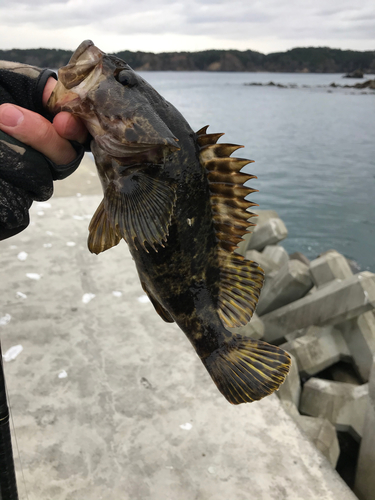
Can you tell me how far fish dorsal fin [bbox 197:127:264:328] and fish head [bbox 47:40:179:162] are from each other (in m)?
0.23

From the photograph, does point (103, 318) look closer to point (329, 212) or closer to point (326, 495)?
point (326, 495)

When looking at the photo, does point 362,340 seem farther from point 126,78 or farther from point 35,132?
point 35,132

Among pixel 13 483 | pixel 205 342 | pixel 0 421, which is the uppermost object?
pixel 205 342

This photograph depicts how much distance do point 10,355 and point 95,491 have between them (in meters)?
1.39

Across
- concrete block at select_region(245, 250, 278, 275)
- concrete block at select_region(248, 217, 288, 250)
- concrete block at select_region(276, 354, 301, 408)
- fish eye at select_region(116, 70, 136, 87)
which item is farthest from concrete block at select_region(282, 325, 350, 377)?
fish eye at select_region(116, 70, 136, 87)

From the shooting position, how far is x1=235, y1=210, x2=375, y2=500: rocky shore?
299 cm

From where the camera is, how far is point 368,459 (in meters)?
2.63

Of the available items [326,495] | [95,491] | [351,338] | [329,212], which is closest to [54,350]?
[95,491]

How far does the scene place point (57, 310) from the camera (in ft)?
12.6

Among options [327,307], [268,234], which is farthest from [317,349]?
[268,234]

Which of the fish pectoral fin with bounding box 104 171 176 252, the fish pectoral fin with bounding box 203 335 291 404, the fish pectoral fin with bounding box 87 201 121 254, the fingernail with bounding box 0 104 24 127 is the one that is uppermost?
the fingernail with bounding box 0 104 24 127

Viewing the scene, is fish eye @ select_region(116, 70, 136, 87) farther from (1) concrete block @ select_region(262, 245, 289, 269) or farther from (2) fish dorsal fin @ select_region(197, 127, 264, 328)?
(1) concrete block @ select_region(262, 245, 289, 269)

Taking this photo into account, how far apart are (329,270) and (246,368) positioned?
10.6 ft

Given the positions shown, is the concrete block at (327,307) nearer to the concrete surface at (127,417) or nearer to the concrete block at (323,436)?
the concrete block at (323,436)
